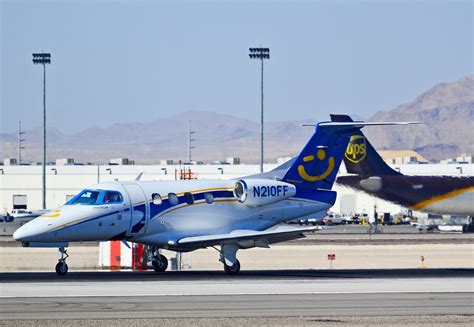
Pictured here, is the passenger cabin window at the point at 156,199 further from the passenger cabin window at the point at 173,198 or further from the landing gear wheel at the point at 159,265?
the landing gear wheel at the point at 159,265

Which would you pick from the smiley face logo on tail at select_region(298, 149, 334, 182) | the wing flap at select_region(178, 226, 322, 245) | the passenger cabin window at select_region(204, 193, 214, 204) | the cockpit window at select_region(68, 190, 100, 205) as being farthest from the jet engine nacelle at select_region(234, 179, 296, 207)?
the cockpit window at select_region(68, 190, 100, 205)

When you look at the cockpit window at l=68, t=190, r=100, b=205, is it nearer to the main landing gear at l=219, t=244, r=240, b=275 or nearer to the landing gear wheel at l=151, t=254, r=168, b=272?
the landing gear wheel at l=151, t=254, r=168, b=272

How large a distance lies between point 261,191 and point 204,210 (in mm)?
2747

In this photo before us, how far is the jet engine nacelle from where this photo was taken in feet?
151

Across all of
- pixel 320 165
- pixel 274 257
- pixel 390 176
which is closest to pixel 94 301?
pixel 320 165

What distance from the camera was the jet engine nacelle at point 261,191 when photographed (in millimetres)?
46156

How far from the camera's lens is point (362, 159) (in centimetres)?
9450

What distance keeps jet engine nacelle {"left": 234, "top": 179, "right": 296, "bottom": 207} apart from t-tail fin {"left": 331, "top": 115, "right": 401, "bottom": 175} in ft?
155

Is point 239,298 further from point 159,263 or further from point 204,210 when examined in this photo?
point 159,263

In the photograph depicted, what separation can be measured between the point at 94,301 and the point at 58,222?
9841 mm

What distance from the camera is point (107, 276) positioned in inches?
1658

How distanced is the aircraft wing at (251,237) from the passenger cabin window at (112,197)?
2.96m

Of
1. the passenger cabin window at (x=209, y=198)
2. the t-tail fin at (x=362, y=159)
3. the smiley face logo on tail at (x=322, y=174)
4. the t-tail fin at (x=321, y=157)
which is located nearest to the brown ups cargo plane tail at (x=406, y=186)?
the t-tail fin at (x=362, y=159)

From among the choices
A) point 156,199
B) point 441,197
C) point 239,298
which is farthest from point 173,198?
point 441,197
